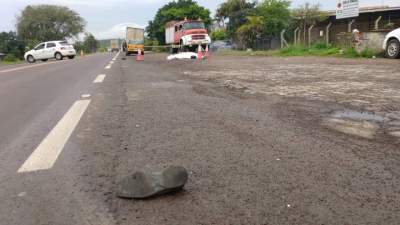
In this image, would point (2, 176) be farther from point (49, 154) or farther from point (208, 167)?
point (208, 167)

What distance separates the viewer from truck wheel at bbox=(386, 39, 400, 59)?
58.9ft

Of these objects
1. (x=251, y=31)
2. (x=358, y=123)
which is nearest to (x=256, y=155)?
(x=358, y=123)

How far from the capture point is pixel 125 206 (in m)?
3.16

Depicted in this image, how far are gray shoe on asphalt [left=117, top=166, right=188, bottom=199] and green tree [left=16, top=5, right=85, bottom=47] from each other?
353 ft

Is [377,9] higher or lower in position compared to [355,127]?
higher

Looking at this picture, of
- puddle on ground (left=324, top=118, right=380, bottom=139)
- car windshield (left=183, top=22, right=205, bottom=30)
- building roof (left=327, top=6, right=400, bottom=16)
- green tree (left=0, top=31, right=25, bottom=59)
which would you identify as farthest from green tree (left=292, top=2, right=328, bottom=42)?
green tree (left=0, top=31, right=25, bottom=59)

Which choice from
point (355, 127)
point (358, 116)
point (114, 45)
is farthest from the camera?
point (114, 45)

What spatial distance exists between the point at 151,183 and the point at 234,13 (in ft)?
213

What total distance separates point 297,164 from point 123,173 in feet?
4.95

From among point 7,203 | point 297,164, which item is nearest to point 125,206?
point 7,203

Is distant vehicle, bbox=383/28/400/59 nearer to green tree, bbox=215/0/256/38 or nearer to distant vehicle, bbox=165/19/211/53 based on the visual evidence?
distant vehicle, bbox=165/19/211/53

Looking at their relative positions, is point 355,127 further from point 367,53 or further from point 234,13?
point 234,13

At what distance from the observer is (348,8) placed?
85.2 ft

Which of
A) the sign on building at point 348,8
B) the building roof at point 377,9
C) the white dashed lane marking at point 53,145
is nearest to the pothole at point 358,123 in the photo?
the white dashed lane marking at point 53,145
